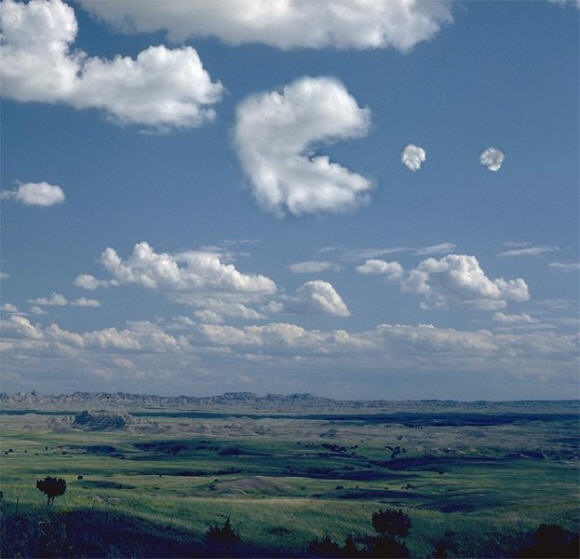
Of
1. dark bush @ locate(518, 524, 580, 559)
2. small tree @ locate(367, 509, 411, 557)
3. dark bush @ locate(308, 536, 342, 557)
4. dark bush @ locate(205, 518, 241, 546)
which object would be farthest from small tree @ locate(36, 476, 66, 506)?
dark bush @ locate(518, 524, 580, 559)

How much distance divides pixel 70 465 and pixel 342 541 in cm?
11937

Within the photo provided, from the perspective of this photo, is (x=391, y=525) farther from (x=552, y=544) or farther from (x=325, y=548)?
(x=552, y=544)

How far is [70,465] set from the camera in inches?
6988

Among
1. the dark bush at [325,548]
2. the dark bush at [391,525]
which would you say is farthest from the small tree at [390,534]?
→ the dark bush at [325,548]

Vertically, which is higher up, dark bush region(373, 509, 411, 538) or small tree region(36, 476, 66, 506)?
small tree region(36, 476, 66, 506)

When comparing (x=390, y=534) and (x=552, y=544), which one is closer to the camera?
(x=552, y=544)

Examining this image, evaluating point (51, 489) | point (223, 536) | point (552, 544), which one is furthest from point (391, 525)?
point (51, 489)

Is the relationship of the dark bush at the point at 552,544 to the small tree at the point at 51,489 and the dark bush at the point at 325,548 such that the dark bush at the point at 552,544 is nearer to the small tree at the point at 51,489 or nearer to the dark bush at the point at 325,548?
the dark bush at the point at 325,548

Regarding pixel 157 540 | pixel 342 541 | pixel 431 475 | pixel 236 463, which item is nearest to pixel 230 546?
pixel 157 540

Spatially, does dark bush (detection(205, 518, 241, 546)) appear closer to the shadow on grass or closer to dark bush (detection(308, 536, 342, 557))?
the shadow on grass

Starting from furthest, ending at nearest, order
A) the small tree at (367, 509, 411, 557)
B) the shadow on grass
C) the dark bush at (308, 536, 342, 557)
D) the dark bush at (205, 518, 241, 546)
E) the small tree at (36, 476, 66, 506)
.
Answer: the small tree at (36, 476, 66, 506) → the dark bush at (205, 518, 241, 546) → the dark bush at (308, 536, 342, 557) → the shadow on grass → the small tree at (367, 509, 411, 557)

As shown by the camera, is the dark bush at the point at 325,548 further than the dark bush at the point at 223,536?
No

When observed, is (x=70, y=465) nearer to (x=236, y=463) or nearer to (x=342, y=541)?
(x=236, y=463)

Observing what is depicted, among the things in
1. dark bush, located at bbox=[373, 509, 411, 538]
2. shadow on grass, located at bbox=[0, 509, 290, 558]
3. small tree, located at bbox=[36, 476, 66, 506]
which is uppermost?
small tree, located at bbox=[36, 476, 66, 506]
